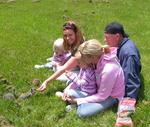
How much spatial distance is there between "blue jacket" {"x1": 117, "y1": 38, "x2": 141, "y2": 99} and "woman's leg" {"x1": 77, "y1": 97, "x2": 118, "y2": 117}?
403 mm

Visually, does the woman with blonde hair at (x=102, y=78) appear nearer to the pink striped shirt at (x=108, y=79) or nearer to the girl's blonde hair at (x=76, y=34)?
the pink striped shirt at (x=108, y=79)

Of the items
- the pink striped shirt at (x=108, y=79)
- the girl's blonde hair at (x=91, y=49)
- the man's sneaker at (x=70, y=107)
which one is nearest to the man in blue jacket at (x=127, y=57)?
the pink striped shirt at (x=108, y=79)

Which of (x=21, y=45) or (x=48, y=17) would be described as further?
(x=48, y=17)

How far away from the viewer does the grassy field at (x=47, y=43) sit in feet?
31.1

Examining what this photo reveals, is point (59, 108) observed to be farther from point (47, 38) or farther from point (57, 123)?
point (47, 38)

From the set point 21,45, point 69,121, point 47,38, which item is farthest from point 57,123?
point 47,38

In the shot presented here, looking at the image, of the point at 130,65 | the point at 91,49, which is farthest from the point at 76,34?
A: the point at 91,49

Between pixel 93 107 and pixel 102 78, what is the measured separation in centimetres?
65

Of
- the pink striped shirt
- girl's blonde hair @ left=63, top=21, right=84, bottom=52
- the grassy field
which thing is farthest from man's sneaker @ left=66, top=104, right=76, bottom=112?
girl's blonde hair @ left=63, top=21, right=84, bottom=52

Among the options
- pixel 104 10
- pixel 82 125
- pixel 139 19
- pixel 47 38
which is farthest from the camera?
pixel 104 10

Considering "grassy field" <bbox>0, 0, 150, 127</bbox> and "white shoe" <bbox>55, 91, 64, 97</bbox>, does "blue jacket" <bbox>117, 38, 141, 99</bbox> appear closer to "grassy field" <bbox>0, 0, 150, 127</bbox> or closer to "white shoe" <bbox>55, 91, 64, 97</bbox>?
"grassy field" <bbox>0, 0, 150, 127</bbox>

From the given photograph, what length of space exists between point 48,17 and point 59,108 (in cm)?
1168

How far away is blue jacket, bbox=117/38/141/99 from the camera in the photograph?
9.80 m

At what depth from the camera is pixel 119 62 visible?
10.3 meters
